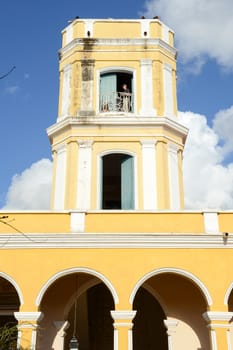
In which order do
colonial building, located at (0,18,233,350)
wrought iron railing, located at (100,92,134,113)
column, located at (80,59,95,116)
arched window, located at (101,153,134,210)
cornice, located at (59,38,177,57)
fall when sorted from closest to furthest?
colonial building, located at (0,18,233,350) → arched window, located at (101,153,134,210) → column, located at (80,59,95,116) → wrought iron railing, located at (100,92,134,113) → cornice, located at (59,38,177,57)

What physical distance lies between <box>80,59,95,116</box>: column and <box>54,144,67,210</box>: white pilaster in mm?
1404

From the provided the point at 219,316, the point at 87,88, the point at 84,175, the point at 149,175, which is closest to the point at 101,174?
the point at 84,175

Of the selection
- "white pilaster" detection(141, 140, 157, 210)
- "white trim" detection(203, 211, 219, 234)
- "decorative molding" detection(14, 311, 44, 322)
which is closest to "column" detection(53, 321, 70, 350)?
"decorative molding" detection(14, 311, 44, 322)

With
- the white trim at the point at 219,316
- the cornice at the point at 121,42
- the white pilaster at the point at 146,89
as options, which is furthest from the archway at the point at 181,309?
the cornice at the point at 121,42

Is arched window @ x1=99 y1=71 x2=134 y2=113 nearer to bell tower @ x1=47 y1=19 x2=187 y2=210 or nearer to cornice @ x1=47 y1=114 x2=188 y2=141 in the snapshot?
bell tower @ x1=47 y1=19 x2=187 y2=210

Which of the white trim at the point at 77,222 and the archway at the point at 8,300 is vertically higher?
the white trim at the point at 77,222

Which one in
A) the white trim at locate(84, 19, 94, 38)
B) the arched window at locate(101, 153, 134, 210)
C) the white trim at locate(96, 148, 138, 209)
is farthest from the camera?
the white trim at locate(84, 19, 94, 38)

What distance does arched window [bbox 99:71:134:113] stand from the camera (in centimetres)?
1650

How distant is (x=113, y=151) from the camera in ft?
51.0

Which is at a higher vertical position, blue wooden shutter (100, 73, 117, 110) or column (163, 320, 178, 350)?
blue wooden shutter (100, 73, 117, 110)

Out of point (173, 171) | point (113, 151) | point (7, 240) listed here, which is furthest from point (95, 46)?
point (7, 240)

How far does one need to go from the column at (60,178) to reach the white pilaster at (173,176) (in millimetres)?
3329

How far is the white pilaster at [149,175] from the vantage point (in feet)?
48.2

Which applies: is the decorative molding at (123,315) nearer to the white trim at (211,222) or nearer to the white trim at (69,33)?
the white trim at (211,222)
